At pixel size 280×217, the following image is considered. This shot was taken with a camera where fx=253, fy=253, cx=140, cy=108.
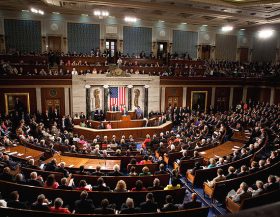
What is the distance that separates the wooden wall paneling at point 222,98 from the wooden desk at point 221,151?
34.9 feet

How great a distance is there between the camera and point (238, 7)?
59.8ft

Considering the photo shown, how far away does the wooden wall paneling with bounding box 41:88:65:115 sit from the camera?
18938 millimetres

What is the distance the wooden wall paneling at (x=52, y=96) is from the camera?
18.9 metres

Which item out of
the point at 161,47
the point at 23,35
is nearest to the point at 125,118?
the point at 161,47

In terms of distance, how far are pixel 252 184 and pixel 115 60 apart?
17671mm

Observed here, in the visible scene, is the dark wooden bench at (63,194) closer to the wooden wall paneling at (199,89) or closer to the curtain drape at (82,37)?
the wooden wall paneling at (199,89)

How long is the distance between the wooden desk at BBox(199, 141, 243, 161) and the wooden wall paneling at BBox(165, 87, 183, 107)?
9.45 meters

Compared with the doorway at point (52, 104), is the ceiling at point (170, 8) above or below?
above

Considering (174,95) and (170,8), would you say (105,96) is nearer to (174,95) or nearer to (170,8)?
(174,95)

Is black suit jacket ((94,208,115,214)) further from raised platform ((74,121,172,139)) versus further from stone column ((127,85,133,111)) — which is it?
stone column ((127,85,133,111))

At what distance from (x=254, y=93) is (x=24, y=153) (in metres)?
21.1

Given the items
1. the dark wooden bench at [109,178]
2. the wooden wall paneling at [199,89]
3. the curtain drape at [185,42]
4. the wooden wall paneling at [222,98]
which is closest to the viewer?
the dark wooden bench at [109,178]

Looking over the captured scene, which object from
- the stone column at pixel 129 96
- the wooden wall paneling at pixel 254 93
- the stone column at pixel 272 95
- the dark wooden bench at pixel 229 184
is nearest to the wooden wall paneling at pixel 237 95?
the wooden wall paneling at pixel 254 93

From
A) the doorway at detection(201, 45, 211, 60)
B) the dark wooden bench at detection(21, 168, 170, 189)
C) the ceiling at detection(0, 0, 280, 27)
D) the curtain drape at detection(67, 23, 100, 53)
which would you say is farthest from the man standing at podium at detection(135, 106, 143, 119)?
the doorway at detection(201, 45, 211, 60)
